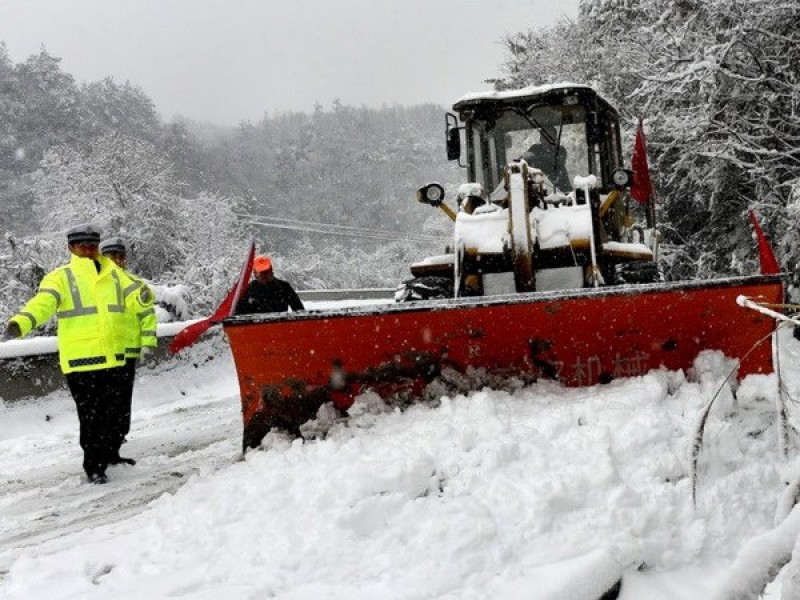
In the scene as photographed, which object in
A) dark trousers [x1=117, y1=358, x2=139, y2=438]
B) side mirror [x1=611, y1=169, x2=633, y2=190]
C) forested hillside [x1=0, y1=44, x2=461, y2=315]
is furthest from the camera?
forested hillside [x1=0, y1=44, x2=461, y2=315]

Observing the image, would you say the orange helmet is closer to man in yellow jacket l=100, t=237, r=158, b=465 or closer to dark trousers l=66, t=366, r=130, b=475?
man in yellow jacket l=100, t=237, r=158, b=465

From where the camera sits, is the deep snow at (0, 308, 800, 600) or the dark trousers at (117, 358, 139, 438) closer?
the deep snow at (0, 308, 800, 600)

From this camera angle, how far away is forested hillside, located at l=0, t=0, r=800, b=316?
28.1ft

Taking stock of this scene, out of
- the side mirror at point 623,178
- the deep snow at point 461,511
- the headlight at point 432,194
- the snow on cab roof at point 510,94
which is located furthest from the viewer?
the snow on cab roof at point 510,94

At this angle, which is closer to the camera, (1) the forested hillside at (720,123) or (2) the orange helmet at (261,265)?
(2) the orange helmet at (261,265)

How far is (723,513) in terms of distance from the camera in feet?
9.16

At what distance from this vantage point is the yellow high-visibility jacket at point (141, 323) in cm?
483

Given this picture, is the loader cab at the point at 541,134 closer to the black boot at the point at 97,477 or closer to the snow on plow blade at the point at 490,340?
the snow on plow blade at the point at 490,340

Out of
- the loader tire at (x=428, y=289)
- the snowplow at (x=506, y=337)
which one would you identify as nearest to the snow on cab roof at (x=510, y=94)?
the snowplow at (x=506, y=337)

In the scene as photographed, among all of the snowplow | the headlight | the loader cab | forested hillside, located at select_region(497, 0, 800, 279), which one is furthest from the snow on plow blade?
forested hillside, located at select_region(497, 0, 800, 279)

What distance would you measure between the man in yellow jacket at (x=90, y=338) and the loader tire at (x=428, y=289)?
216cm

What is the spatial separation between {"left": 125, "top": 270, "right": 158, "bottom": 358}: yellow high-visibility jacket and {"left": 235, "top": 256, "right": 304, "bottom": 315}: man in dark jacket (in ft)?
4.06

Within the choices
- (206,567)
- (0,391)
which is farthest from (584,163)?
(0,391)

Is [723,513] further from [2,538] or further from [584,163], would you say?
[584,163]
